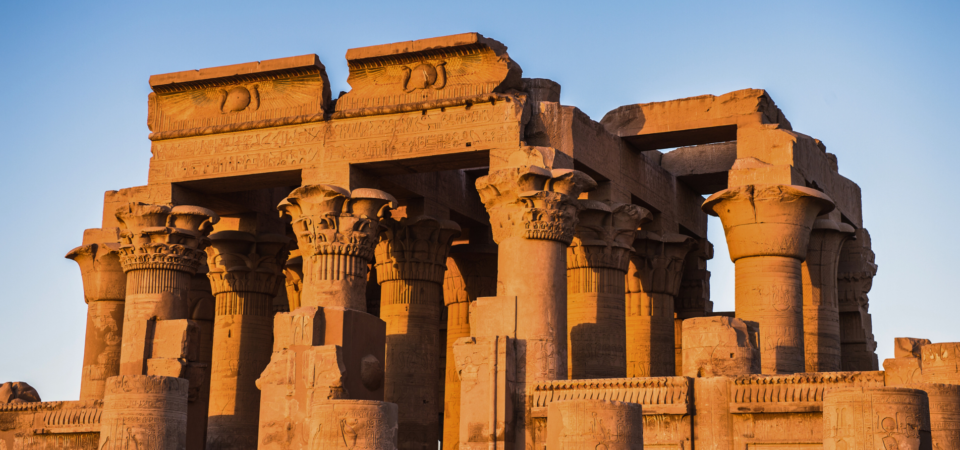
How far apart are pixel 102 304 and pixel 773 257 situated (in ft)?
45.1

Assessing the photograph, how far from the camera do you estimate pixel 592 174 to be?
2500 cm

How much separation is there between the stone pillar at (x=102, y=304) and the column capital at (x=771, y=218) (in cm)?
1252

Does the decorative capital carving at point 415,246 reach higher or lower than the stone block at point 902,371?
higher

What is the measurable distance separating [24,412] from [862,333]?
57.9 feet

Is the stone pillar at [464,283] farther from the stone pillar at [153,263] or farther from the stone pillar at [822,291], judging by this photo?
the stone pillar at [822,291]

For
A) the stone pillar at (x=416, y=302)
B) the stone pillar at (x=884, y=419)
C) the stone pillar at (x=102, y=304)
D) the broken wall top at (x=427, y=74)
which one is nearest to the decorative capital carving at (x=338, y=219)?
the broken wall top at (x=427, y=74)

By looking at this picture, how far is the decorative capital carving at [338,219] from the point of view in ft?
76.8

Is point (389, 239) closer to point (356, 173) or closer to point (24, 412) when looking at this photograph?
point (356, 173)

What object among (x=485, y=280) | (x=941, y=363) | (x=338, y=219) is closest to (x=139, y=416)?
(x=338, y=219)

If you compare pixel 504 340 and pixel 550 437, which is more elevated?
pixel 504 340

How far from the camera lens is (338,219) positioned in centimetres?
2356

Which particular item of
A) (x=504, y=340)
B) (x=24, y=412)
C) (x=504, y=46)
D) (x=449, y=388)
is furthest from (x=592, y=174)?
(x=24, y=412)

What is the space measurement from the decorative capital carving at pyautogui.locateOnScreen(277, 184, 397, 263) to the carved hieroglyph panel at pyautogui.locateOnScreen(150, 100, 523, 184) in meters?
0.84

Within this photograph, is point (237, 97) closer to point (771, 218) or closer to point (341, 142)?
point (341, 142)
